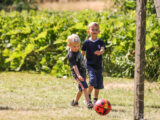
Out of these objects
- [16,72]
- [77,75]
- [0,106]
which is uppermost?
[77,75]

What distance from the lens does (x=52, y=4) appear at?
27.1m

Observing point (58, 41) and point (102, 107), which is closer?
point (102, 107)

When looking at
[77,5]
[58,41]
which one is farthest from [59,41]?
[77,5]

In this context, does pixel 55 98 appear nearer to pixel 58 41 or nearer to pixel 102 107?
pixel 102 107

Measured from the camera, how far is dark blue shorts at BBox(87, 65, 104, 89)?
22.4 ft

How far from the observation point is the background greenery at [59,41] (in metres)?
10.0

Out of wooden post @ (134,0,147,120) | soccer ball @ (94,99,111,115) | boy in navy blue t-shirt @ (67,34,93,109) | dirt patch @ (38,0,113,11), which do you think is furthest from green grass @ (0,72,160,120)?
dirt patch @ (38,0,113,11)

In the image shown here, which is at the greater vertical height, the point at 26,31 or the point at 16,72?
the point at 26,31

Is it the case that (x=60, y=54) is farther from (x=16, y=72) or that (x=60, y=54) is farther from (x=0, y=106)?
(x=0, y=106)

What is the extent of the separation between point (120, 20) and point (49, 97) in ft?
13.1

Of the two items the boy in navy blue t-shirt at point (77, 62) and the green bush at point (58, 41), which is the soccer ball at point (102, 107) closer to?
the boy in navy blue t-shirt at point (77, 62)

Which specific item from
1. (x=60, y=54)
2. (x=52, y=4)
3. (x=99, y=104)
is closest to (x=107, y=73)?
(x=60, y=54)

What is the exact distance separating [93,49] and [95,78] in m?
0.53

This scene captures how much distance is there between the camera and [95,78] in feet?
22.5
